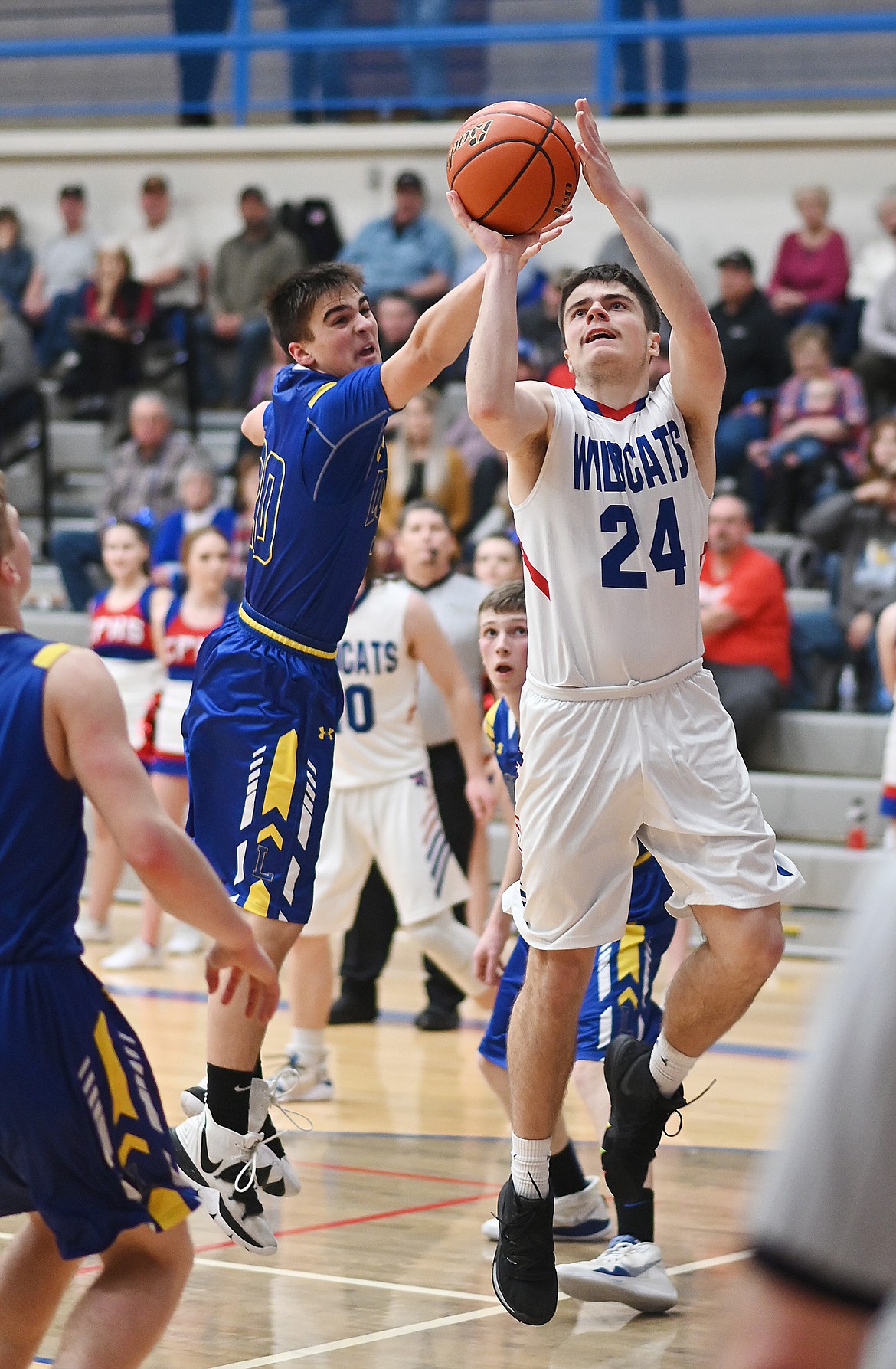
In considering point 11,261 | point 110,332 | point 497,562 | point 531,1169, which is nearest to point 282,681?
point 531,1169

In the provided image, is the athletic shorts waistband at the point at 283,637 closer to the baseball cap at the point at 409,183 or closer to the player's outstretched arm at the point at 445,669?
the player's outstretched arm at the point at 445,669

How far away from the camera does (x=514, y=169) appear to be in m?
3.84

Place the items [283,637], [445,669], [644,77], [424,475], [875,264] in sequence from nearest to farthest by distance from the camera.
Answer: [283,637] → [445,669] → [424,475] → [875,264] → [644,77]

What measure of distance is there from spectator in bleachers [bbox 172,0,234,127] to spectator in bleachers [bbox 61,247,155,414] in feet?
6.38

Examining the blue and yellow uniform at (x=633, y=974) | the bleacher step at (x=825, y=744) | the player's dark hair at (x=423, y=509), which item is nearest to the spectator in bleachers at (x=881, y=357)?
the bleacher step at (x=825, y=744)

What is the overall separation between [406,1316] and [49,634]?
26.7 feet

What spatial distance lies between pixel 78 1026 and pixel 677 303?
2135mm

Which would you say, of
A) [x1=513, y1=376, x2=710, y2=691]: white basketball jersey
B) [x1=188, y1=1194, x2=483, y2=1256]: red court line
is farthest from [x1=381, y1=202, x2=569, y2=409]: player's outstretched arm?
[x1=188, y1=1194, x2=483, y2=1256]: red court line

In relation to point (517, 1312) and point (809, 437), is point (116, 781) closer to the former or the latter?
point (517, 1312)

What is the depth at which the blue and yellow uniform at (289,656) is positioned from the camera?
4105mm

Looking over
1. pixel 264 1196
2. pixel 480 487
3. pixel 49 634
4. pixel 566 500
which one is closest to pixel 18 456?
pixel 49 634

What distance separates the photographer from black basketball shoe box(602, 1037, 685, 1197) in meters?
4.03

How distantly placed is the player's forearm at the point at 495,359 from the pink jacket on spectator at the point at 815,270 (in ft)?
28.7

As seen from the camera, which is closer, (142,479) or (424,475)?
(424,475)
